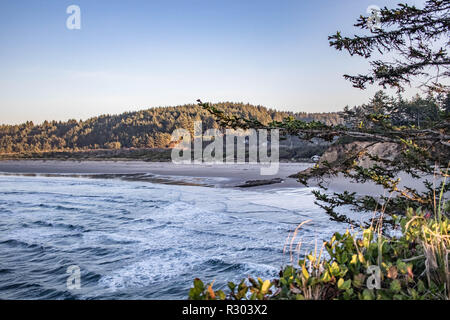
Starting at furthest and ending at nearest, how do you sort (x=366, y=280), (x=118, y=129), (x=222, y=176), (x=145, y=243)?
1. (x=118, y=129)
2. (x=222, y=176)
3. (x=145, y=243)
4. (x=366, y=280)

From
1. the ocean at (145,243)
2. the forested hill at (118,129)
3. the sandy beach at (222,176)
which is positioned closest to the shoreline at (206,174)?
the sandy beach at (222,176)

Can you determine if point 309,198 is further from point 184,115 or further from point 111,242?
point 184,115

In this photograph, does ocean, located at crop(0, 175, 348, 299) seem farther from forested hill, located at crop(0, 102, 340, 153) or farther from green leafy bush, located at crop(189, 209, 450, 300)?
forested hill, located at crop(0, 102, 340, 153)

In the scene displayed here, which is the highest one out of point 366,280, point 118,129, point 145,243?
point 118,129

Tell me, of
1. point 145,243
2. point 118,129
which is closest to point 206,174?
point 145,243

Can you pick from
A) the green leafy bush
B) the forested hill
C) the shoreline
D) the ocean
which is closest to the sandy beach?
the shoreline

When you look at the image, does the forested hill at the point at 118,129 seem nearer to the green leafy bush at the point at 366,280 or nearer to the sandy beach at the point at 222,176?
the sandy beach at the point at 222,176

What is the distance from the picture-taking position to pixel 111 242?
9.79m

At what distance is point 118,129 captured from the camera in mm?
131625

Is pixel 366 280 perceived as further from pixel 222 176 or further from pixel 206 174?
pixel 206 174

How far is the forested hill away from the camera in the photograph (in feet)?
391

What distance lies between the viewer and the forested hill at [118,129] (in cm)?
11906
